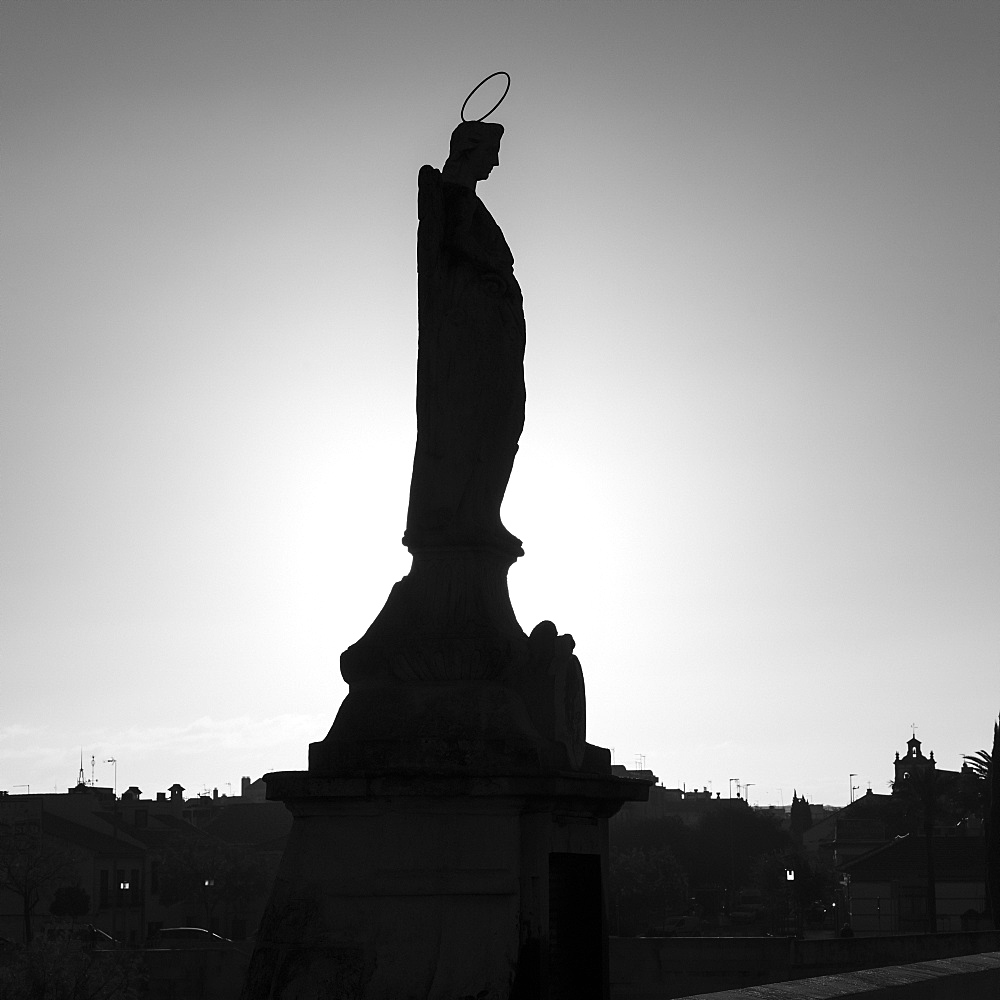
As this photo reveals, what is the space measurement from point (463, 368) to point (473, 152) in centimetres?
125

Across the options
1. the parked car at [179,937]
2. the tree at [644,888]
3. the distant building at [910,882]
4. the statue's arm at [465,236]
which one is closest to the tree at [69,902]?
the parked car at [179,937]

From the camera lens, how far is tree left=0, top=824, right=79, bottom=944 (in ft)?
131

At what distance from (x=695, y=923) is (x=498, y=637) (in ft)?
154

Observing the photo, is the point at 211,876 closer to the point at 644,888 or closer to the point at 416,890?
the point at 644,888

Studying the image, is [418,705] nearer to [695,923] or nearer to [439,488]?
[439,488]

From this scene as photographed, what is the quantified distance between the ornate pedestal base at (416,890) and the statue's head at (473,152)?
3296 mm

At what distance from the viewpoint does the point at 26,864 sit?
4034 cm

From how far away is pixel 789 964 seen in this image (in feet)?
67.4

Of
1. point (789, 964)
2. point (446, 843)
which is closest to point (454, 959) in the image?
point (446, 843)

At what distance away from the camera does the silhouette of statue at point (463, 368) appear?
22.2ft

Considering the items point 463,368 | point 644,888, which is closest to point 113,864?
point 644,888

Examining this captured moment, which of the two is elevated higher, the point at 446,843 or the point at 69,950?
the point at 446,843

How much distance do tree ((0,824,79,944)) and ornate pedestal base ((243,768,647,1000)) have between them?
35965 mm

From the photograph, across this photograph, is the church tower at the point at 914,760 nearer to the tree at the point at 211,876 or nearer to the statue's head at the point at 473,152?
the tree at the point at 211,876
